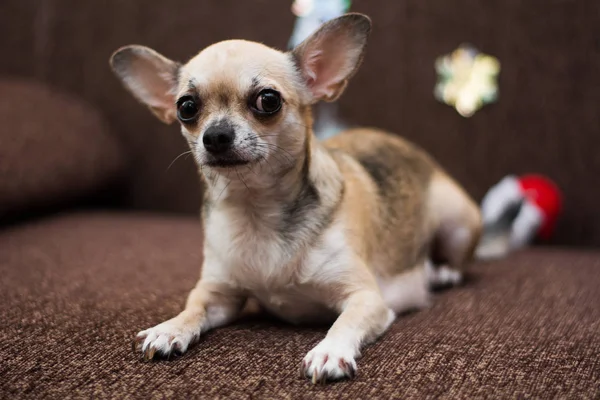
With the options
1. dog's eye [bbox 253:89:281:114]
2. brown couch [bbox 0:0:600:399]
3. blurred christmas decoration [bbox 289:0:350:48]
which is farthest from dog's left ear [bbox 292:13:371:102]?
blurred christmas decoration [bbox 289:0:350:48]

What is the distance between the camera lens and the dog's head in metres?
1.47

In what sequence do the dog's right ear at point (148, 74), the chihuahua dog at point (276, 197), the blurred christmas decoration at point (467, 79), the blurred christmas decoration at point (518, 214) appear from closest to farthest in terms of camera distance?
the chihuahua dog at point (276, 197) < the dog's right ear at point (148, 74) < the blurred christmas decoration at point (518, 214) < the blurred christmas decoration at point (467, 79)

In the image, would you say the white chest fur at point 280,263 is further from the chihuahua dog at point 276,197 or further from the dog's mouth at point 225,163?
the dog's mouth at point 225,163

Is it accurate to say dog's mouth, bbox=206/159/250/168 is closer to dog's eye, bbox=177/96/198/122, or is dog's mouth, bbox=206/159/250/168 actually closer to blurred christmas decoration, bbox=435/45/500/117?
dog's eye, bbox=177/96/198/122

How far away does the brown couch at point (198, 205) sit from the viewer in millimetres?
1287

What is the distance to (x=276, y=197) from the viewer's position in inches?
63.6

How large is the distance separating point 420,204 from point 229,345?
1.00 metres

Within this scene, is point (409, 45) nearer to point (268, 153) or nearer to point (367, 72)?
point (367, 72)

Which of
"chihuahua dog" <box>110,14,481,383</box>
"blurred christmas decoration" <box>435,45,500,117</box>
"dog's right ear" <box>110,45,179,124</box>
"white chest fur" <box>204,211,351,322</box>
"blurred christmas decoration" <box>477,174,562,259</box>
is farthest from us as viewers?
"blurred christmas decoration" <box>435,45,500,117</box>

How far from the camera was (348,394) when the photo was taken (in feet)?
3.87

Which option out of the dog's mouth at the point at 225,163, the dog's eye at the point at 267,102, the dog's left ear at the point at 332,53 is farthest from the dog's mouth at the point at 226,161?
the dog's left ear at the point at 332,53

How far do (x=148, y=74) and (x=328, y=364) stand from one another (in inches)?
39.2

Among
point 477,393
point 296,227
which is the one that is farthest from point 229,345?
point 477,393

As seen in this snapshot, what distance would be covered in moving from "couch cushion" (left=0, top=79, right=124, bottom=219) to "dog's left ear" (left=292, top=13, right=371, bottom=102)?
158cm
